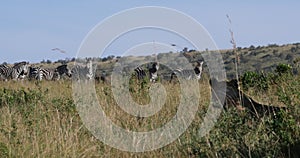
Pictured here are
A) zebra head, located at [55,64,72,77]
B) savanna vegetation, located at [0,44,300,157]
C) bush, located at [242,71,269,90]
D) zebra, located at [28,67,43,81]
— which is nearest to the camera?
savanna vegetation, located at [0,44,300,157]

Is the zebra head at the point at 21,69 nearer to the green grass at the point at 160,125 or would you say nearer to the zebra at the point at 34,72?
the zebra at the point at 34,72

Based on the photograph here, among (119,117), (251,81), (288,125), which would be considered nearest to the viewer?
(288,125)

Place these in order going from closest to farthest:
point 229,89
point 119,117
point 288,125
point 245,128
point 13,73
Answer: point 288,125
point 245,128
point 229,89
point 119,117
point 13,73

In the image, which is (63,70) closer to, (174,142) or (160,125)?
(160,125)

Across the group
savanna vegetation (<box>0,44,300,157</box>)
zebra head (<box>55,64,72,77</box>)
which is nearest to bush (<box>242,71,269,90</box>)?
savanna vegetation (<box>0,44,300,157</box>)

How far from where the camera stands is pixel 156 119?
766 centimetres

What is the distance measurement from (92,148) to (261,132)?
1749 millimetres

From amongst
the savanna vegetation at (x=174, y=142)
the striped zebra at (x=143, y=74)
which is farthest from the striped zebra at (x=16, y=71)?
the savanna vegetation at (x=174, y=142)

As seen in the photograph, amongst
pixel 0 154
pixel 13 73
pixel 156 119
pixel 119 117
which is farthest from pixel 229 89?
pixel 13 73

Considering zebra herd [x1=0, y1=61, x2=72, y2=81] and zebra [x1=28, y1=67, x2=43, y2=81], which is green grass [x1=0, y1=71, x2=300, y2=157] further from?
zebra [x1=28, y1=67, x2=43, y2=81]

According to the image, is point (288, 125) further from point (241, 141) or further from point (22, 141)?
point (22, 141)

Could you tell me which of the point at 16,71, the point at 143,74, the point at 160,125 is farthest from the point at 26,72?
the point at 160,125

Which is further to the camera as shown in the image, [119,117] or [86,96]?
[86,96]

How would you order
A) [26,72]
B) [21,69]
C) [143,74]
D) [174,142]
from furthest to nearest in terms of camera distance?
[26,72] → [21,69] → [143,74] → [174,142]
